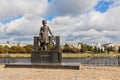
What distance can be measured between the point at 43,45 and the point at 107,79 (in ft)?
35.9

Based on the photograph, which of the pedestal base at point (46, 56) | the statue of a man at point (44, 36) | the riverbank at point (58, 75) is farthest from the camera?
the statue of a man at point (44, 36)

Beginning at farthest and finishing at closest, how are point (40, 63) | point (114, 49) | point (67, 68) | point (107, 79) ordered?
point (114, 49) → point (40, 63) → point (67, 68) → point (107, 79)

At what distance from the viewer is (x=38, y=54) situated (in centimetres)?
2592

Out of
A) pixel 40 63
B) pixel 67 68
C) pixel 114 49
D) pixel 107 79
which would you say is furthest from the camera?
pixel 114 49

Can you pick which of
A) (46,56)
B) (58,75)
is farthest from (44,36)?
(58,75)

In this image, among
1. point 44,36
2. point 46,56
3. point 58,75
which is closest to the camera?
point 58,75

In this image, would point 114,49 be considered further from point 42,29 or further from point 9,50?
point 42,29

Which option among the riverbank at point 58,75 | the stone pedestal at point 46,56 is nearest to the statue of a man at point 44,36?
the stone pedestal at point 46,56

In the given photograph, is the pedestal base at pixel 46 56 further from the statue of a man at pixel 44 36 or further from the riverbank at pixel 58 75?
the riverbank at pixel 58 75

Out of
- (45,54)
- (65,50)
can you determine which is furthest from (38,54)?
(65,50)

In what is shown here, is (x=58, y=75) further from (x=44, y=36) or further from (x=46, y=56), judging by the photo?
(x=44, y=36)

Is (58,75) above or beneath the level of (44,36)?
beneath

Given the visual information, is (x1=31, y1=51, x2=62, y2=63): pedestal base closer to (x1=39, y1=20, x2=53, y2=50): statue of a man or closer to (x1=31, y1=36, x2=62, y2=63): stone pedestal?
(x1=31, y1=36, x2=62, y2=63): stone pedestal

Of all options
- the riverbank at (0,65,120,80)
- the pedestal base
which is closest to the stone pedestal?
the pedestal base
